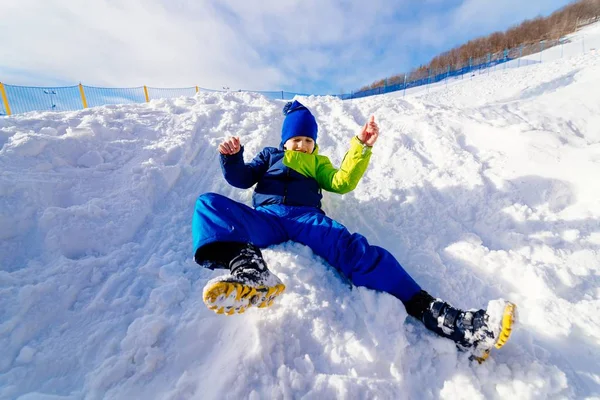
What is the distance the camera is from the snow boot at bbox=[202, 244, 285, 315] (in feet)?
4.42

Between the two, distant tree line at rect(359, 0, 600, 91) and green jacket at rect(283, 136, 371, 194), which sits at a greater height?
distant tree line at rect(359, 0, 600, 91)

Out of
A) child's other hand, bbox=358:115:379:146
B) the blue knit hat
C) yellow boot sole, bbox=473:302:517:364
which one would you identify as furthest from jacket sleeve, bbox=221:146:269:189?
yellow boot sole, bbox=473:302:517:364

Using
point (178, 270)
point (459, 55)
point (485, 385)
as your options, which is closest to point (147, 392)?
point (178, 270)

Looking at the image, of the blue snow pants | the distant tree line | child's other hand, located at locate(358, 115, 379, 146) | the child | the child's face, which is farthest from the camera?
the distant tree line

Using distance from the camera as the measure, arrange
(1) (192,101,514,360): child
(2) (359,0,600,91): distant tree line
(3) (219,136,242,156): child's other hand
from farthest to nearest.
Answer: (2) (359,0,600,91): distant tree line < (3) (219,136,242,156): child's other hand < (1) (192,101,514,360): child

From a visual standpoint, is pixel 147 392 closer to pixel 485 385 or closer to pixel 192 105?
pixel 485 385

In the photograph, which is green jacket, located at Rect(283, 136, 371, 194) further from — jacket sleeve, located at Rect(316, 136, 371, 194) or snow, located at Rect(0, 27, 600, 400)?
snow, located at Rect(0, 27, 600, 400)

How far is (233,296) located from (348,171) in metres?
1.35

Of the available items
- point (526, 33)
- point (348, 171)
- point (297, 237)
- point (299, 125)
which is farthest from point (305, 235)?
point (526, 33)

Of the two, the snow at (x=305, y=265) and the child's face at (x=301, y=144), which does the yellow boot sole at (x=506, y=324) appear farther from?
the child's face at (x=301, y=144)

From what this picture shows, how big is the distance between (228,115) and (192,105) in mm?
860

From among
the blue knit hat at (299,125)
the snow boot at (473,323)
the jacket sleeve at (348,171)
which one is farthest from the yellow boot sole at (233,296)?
the blue knit hat at (299,125)

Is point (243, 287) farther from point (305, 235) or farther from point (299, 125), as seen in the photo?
point (299, 125)

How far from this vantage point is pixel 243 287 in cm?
143
